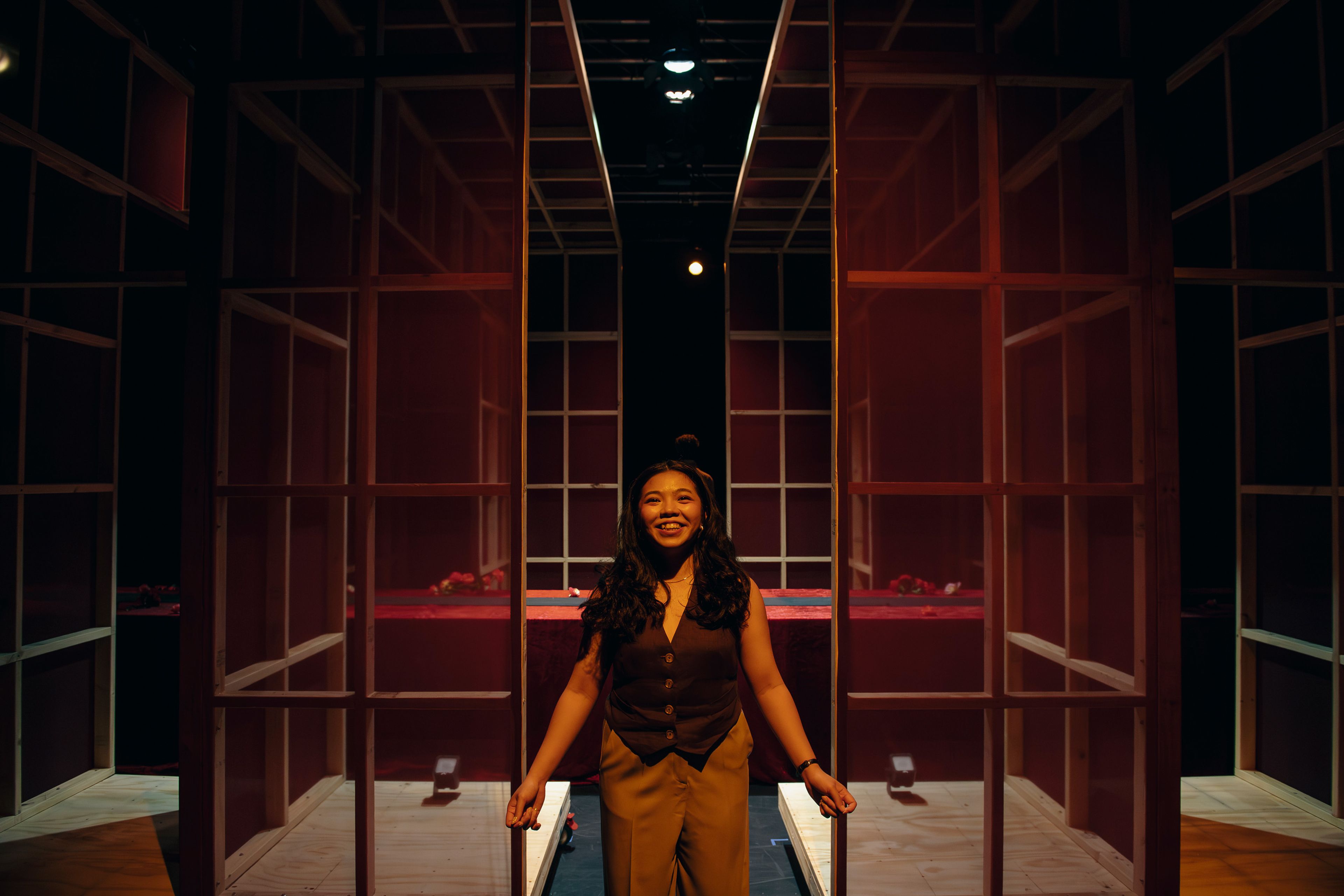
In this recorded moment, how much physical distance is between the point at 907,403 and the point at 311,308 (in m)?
2.11

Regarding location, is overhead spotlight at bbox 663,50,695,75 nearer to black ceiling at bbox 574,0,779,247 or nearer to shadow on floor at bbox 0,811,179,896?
black ceiling at bbox 574,0,779,247

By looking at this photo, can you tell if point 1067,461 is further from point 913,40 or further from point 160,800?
point 160,800

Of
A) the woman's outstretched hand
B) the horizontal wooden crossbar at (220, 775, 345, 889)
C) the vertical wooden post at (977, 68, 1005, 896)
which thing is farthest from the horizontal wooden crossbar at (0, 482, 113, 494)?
the vertical wooden post at (977, 68, 1005, 896)

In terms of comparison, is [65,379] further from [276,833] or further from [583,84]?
[583,84]

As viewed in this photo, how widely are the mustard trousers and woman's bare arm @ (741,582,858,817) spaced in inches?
4.4

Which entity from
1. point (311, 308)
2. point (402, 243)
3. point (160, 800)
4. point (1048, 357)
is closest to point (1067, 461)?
point (1048, 357)

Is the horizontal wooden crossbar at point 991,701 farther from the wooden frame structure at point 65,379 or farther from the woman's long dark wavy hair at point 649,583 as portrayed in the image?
the wooden frame structure at point 65,379

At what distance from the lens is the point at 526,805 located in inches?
64.7

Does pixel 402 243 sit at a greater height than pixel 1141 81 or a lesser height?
lesser

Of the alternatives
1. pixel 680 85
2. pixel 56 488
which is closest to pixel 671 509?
pixel 56 488

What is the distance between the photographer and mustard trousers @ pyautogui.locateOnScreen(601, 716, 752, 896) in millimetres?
1609

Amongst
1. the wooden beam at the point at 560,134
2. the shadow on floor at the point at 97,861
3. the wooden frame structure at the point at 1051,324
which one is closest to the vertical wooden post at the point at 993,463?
the wooden frame structure at the point at 1051,324

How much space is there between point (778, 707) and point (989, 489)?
886mm

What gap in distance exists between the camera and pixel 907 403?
211 centimetres
